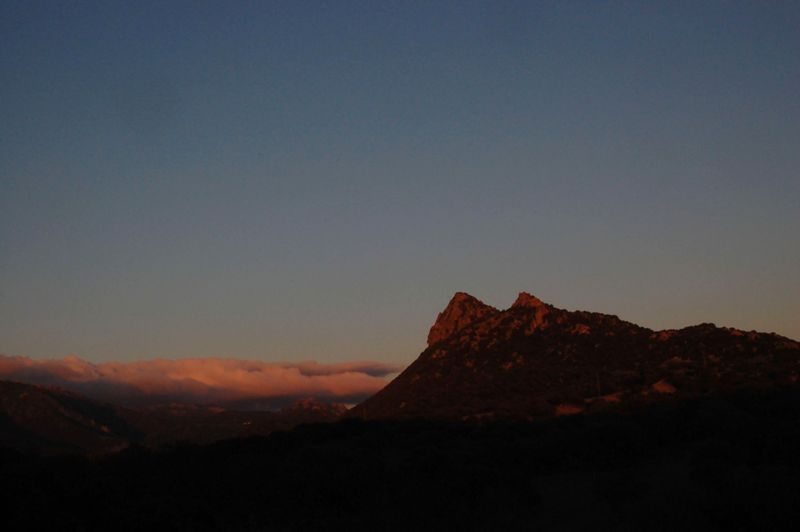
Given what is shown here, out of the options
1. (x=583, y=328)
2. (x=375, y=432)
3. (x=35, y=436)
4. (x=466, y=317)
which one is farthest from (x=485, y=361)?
(x=35, y=436)

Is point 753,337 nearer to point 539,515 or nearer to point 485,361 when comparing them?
point 485,361

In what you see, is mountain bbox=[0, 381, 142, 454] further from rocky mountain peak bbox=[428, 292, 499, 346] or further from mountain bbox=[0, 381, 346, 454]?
rocky mountain peak bbox=[428, 292, 499, 346]

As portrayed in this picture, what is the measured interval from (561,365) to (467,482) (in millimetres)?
59560

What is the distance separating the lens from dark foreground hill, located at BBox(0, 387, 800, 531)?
2227cm

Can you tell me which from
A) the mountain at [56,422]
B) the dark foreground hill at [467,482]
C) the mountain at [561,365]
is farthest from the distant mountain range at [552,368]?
the dark foreground hill at [467,482]

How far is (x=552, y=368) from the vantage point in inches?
3287

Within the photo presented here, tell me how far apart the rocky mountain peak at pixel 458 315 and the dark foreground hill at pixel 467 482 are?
71.6 m

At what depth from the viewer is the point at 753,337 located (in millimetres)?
82562

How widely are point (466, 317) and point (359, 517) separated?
91076 mm

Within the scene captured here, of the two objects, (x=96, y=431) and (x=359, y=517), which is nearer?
(x=359, y=517)

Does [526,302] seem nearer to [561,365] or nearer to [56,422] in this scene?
[561,365]

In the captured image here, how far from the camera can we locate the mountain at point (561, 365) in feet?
197

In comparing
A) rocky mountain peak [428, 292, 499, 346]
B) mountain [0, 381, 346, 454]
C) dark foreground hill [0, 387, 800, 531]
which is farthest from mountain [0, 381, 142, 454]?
dark foreground hill [0, 387, 800, 531]

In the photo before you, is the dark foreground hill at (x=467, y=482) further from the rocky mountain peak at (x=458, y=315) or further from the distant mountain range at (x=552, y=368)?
the rocky mountain peak at (x=458, y=315)
